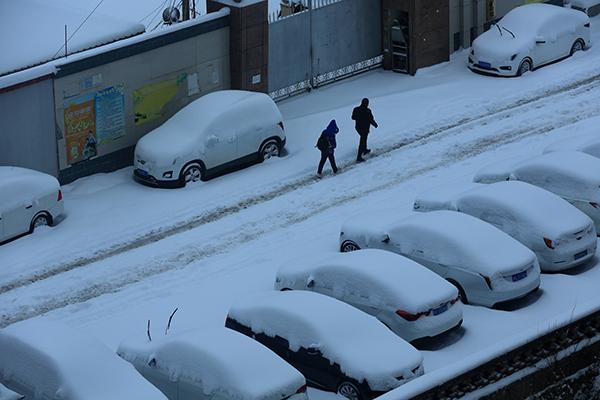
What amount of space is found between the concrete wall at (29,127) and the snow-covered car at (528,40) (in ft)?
40.8

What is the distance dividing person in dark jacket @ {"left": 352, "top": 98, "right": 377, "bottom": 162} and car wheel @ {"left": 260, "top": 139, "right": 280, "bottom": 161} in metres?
1.90

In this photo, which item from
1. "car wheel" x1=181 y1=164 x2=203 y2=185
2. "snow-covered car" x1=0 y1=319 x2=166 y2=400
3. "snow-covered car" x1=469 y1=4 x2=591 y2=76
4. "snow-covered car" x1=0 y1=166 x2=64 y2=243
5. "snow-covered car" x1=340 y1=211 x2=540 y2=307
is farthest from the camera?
"snow-covered car" x1=469 y1=4 x2=591 y2=76

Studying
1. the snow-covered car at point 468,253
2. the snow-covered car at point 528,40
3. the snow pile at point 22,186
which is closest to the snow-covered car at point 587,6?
the snow-covered car at point 528,40

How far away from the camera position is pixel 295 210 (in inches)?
1161

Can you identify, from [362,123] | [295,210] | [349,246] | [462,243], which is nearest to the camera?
[462,243]

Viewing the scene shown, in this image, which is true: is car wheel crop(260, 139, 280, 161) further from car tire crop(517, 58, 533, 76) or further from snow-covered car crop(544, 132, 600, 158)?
car tire crop(517, 58, 533, 76)

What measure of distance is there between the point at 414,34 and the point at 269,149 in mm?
7213

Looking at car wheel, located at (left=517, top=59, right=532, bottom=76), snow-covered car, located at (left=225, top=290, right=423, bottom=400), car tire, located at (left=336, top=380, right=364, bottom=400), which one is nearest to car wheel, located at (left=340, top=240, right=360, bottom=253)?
snow-covered car, located at (left=225, top=290, right=423, bottom=400)

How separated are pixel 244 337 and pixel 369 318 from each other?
202 cm

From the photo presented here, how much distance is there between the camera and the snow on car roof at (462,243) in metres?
23.6

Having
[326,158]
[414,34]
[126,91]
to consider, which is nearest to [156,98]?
[126,91]

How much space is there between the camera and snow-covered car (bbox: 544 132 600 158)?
2897cm

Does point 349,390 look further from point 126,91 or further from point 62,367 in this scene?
point 126,91

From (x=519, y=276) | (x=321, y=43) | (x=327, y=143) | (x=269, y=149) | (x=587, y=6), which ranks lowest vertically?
(x=269, y=149)
